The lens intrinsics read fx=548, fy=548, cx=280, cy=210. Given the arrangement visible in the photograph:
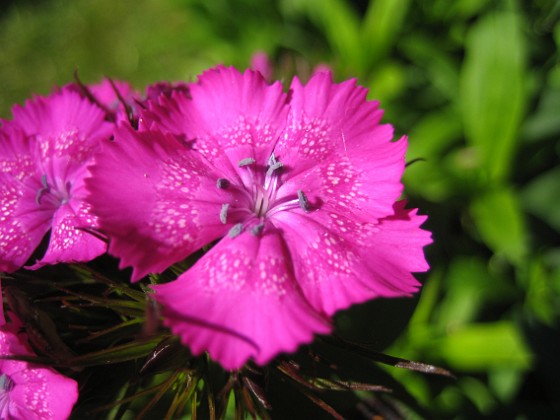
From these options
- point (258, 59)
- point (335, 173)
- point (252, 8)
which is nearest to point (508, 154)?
point (258, 59)

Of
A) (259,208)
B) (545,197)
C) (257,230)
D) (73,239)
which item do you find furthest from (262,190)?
(545,197)

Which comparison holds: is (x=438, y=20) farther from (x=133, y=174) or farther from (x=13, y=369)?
(x=13, y=369)

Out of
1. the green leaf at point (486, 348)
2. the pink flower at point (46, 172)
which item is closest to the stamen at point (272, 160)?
the pink flower at point (46, 172)

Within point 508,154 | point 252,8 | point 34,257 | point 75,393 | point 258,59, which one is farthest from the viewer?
point 252,8

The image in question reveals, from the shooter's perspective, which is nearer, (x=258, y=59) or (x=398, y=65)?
(x=258, y=59)

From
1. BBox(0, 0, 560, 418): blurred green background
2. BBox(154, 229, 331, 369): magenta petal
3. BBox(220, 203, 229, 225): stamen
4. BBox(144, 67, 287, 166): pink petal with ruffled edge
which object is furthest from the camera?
BBox(0, 0, 560, 418): blurred green background

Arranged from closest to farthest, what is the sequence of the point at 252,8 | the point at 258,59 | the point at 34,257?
the point at 34,257, the point at 258,59, the point at 252,8

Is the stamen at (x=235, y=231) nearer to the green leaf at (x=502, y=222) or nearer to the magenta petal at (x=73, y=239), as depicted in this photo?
the magenta petal at (x=73, y=239)

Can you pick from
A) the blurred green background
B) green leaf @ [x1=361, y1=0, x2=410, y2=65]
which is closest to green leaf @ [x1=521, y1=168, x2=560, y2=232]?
the blurred green background

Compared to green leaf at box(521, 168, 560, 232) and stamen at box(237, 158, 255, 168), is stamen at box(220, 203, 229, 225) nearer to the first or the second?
stamen at box(237, 158, 255, 168)
